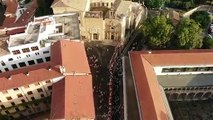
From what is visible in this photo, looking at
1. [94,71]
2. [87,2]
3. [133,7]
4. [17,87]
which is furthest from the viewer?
[133,7]

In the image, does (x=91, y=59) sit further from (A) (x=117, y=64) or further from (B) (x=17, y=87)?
(B) (x=17, y=87)

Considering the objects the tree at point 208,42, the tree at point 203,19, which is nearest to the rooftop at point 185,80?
the tree at point 208,42

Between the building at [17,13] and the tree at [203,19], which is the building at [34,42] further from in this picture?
the tree at [203,19]

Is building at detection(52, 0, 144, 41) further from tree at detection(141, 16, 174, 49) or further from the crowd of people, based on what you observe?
tree at detection(141, 16, 174, 49)

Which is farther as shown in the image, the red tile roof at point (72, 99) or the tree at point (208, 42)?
the tree at point (208, 42)

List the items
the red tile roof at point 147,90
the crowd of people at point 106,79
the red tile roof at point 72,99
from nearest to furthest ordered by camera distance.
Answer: the red tile roof at point 72,99 < the red tile roof at point 147,90 < the crowd of people at point 106,79

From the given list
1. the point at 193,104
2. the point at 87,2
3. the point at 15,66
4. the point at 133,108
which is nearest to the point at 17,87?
the point at 15,66

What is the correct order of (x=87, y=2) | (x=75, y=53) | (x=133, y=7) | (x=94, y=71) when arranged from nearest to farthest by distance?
(x=75, y=53), (x=94, y=71), (x=87, y=2), (x=133, y=7)

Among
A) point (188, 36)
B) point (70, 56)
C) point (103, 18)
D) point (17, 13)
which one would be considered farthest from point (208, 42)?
point (17, 13)
